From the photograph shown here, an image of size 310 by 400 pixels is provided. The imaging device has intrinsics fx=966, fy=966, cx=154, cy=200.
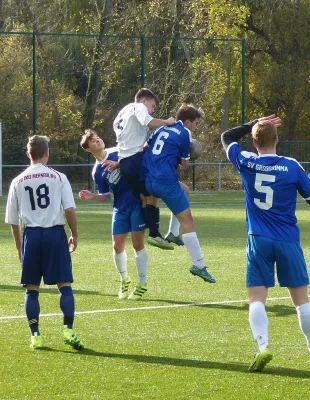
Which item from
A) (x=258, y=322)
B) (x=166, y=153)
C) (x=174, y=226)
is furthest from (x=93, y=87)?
(x=258, y=322)

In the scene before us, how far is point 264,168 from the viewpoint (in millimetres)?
6289

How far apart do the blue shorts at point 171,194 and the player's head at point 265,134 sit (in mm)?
3226

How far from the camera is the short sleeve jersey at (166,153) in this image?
953 centimetres

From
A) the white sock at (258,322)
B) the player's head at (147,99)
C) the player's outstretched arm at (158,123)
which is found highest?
the player's head at (147,99)

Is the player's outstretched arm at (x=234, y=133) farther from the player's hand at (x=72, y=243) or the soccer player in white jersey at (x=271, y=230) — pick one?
the player's hand at (x=72, y=243)

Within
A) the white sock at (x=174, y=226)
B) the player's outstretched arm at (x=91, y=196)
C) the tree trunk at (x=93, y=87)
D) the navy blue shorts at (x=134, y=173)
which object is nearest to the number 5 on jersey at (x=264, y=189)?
the player's outstretched arm at (x=91, y=196)

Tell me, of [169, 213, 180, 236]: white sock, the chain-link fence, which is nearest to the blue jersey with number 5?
[169, 213, 180, 236]: white sock

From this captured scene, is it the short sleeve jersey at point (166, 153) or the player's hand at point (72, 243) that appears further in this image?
the short sleeve jersey at point (166, 153)

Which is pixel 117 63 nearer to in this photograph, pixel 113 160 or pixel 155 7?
pixel 155 7

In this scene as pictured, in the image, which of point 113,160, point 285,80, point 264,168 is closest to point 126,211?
point 113,160

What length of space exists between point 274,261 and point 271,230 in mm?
219

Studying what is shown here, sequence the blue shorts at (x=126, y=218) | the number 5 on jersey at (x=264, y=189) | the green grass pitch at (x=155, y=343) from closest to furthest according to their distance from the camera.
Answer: the green grass pitch at (x=155, y=343), the number 5 on jersey at (x=264, y=189), the blue shorts at (x=126, y=218)

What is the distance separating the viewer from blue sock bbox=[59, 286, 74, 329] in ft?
22.9

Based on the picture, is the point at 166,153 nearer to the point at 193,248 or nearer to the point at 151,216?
the point at 151,216
